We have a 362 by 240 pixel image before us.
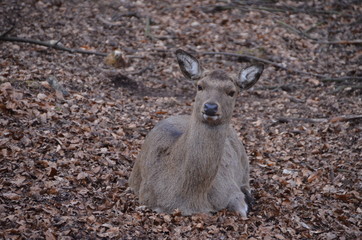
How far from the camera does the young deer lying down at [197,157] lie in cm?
641

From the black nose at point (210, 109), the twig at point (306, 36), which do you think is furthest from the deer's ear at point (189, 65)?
the twig at point (306, 36)

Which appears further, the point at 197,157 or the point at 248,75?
the point at 248,75

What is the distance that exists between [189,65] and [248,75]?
789 mm

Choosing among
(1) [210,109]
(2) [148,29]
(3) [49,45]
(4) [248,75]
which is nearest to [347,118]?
(4) [248,75]

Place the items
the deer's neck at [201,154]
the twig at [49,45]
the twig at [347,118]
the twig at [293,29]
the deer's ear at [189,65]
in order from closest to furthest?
the deer's neck at [201,154]
the deer's ear at [189,65]
the twig at [347,118]
the twig at [49,45]
the twig at [293,29]

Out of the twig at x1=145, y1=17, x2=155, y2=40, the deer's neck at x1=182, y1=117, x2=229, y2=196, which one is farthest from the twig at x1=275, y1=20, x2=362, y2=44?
the deer's neck at x1=182, y1=117, x2=229, y2=196

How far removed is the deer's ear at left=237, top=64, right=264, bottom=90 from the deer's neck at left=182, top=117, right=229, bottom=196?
0.69 metres

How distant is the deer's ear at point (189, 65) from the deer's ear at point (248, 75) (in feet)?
1.78

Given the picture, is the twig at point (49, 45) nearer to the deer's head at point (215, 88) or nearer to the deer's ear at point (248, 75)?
the deer's head at point (215, 88)

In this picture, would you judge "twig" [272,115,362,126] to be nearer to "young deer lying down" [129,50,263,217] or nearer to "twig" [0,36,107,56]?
"young deer lying down" [129,50,263,217]

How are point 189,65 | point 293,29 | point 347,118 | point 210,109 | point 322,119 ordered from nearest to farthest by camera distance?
point 210,109
point 189,65
point 347,118
point 322,119
point 293,29

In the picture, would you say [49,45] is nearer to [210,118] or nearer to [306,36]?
[210,118]

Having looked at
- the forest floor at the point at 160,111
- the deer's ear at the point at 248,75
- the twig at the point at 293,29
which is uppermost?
the deer's ear at the point at 248,75

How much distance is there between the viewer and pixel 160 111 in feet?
34.2
